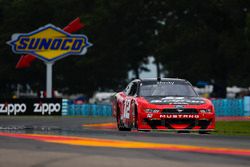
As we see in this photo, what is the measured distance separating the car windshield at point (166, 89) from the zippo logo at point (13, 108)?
2018 cm

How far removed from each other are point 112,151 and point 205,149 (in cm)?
145

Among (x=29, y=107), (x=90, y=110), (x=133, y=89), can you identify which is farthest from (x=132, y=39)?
(x=133, y=89)

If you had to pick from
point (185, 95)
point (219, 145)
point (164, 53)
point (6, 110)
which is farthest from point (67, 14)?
point (219, 145)

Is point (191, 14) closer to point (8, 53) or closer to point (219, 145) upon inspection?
point (8, 53)

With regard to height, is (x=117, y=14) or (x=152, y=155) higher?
(x=117, y=14)

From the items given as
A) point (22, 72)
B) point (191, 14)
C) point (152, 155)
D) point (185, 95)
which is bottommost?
point (152, 155)

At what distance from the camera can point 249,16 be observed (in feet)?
179

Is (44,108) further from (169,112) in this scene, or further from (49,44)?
(169,112)

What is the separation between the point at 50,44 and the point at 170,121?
29.3 metres

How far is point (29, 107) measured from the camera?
→ 37.0 metres

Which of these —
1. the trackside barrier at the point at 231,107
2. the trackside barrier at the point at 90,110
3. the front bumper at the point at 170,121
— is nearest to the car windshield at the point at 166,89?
the front bumper at the point at 170,121

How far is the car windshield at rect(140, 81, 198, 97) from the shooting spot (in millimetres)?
17328

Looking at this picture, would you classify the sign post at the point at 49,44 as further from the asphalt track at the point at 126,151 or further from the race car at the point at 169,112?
the asphalt track at the point at 126,151

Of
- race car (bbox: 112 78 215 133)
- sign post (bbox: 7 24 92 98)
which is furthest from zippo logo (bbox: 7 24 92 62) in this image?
race car (bbox: 112 78 215 133)
